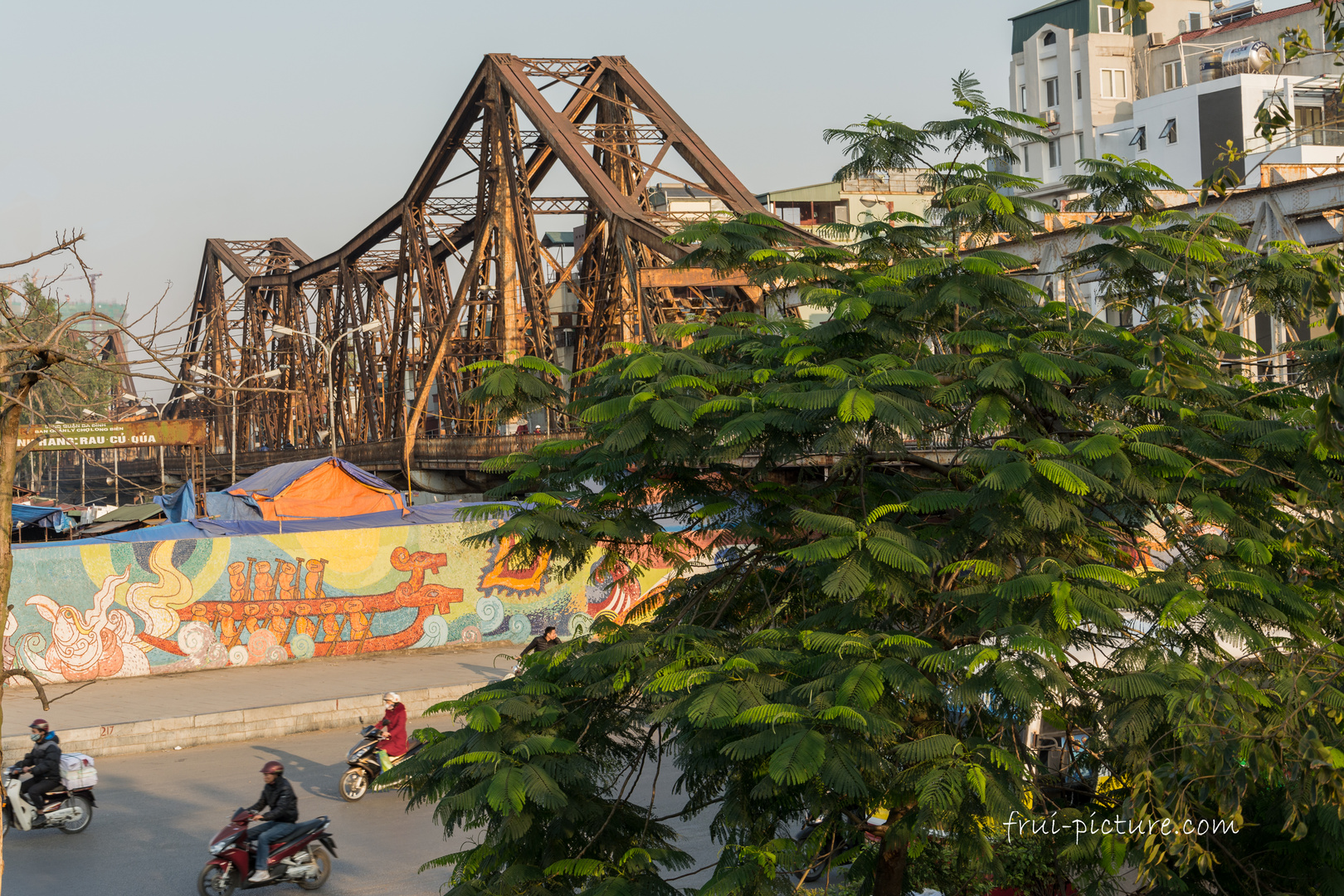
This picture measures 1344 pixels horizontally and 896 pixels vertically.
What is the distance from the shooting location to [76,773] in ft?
40.8

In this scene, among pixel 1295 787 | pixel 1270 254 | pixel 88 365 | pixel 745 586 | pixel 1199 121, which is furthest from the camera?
pixel 1199 121

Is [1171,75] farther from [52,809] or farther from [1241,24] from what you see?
[52,809]

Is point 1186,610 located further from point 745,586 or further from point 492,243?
point 492,243

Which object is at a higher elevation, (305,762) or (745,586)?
(745,586)

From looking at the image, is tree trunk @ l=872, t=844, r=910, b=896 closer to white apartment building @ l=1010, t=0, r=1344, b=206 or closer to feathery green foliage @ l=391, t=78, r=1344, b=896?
feathery green foliage @ l=391, t=78, r=1344, b=896

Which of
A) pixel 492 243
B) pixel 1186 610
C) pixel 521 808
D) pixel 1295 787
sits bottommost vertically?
pixel 521 808

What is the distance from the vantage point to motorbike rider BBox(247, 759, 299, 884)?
34.4 feet

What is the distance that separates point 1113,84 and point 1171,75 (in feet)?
8.36

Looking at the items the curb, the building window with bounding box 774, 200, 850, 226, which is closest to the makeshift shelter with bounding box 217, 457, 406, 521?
the curb

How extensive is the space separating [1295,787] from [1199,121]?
157ft

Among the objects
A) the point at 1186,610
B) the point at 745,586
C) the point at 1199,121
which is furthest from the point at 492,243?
the point at 1186,610

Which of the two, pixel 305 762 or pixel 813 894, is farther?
pixel 305 762

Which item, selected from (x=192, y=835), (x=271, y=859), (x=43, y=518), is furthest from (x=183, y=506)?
(x=271, y=859)

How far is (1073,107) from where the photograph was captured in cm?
5678
